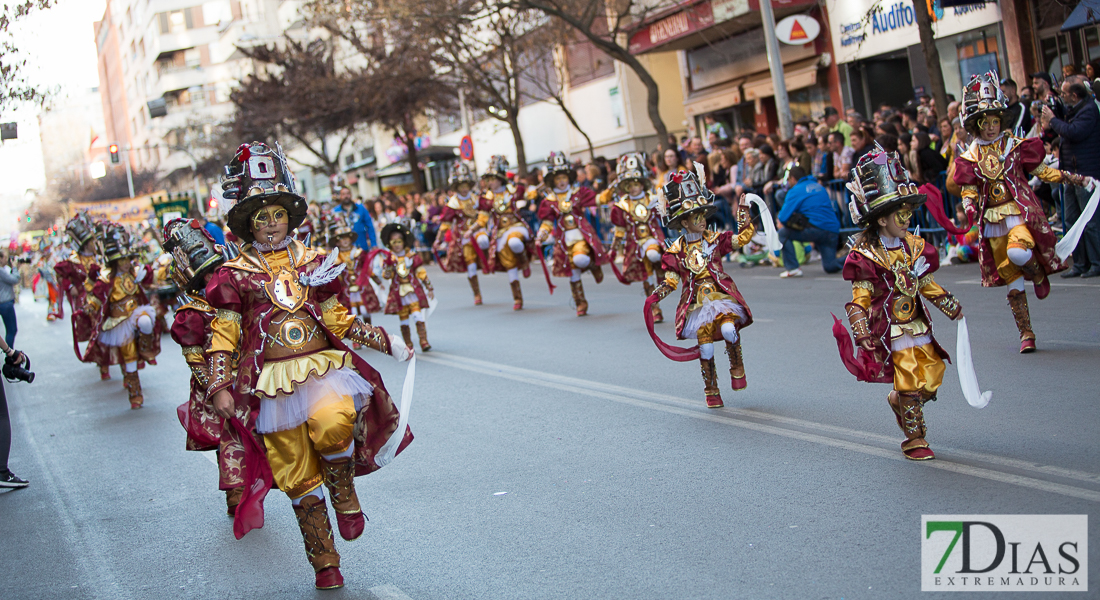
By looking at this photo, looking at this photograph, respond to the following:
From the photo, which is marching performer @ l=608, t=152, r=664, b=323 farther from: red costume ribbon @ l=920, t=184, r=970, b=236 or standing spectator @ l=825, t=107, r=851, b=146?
standing spectator @ l=825, t=107, r=851, b=146

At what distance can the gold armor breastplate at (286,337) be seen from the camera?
5.27m

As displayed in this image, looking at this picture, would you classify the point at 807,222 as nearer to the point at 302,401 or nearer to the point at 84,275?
the point at 84,275

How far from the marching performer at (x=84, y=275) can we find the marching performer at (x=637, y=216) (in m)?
6.02

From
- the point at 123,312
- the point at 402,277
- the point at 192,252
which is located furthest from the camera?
the point at 402,277

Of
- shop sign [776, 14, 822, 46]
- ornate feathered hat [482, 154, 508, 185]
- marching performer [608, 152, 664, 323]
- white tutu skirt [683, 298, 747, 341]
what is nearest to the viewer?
white tutu skirt [683, 298, 747, 341]

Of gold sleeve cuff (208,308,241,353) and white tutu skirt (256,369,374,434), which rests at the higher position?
gold sleeve cuff (208,308,241,353)

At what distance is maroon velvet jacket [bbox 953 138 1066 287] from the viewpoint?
8492 millimetres

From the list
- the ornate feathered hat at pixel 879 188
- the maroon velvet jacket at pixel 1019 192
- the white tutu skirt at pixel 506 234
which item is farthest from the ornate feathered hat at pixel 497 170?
the ornate feathered hat at pixel 879 188

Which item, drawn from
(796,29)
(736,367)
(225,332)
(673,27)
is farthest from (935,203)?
(673,27)

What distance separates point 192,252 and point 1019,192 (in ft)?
20.6

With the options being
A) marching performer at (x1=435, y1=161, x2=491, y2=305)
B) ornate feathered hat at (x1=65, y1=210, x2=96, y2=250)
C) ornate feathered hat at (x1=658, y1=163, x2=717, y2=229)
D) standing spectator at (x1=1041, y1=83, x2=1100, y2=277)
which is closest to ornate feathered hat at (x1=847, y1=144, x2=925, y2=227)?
ornate feathered hat at (x1=658, y1=163, x2=717, y2=229)

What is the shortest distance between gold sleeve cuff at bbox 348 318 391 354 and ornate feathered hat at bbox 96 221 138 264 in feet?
23.9

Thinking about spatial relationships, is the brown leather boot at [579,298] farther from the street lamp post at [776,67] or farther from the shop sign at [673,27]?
the shop sign at [673,27]

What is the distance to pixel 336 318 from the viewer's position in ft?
17.9
